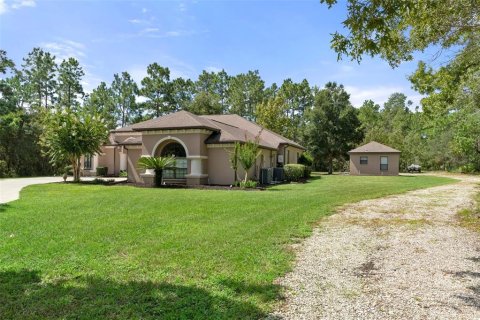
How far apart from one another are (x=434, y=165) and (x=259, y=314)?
5988 cm

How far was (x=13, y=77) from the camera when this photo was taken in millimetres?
41094

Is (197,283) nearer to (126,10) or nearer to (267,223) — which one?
(267,223)

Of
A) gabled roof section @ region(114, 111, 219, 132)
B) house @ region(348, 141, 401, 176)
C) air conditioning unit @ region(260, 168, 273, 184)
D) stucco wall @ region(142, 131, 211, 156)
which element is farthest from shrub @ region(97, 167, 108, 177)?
house @ region(348, 141, 401, 176)

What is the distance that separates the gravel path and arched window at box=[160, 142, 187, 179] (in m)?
13.4

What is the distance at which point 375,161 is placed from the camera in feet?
128

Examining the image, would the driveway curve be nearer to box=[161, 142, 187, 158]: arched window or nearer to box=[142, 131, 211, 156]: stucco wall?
box=[142, 131, 211, 156]: stucco wall

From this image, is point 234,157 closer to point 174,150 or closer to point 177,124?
point 177,124

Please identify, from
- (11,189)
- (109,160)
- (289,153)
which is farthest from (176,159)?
(289,153)

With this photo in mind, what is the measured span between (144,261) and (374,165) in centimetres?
3738

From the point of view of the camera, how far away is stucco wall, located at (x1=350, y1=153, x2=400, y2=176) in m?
38.5

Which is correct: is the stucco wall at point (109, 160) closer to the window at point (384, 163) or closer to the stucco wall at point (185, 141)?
the stucco wall at point (185, 141)

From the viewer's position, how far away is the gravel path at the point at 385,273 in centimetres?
401

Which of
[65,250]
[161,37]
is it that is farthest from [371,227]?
[161,37]

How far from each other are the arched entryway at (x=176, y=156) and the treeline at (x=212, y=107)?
13.9m
